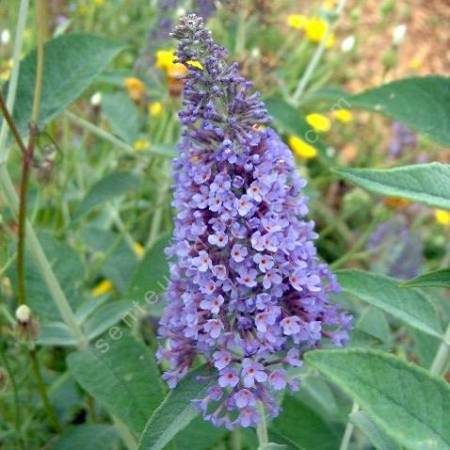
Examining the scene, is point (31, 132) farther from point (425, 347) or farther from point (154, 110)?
point (154, 110)

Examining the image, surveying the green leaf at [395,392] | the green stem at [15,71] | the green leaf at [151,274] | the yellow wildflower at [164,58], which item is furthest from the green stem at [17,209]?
the yellow wildflower at [164,58]

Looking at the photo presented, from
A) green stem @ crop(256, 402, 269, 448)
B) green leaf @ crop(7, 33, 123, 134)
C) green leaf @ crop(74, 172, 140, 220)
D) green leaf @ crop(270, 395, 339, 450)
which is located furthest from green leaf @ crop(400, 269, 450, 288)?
green leaf @ crop(74, 172, 140, 220)

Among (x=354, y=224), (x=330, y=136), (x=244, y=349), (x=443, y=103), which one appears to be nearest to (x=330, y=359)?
(x=244, y=349)

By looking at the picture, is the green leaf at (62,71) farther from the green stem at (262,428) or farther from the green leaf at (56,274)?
the green stem at (262,428)

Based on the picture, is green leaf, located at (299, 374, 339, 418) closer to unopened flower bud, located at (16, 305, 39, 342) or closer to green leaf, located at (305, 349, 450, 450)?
unopened flower bud, located at (16, 305, 39, 342)

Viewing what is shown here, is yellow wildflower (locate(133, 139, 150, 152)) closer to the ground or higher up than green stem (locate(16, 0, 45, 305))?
closer to the ground

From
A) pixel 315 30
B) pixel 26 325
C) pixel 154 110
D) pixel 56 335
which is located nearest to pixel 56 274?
pixel 56 335
